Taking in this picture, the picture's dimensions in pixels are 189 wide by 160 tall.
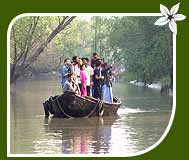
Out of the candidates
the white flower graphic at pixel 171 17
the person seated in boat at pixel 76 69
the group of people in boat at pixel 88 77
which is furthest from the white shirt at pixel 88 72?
the white flower graphic at pixel 171 17

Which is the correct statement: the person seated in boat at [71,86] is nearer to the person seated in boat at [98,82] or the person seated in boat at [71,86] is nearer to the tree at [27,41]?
the person seated in boat at [98,82]

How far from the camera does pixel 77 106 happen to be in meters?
24.0

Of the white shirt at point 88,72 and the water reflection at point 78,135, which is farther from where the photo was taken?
the white shirt at point 88,72

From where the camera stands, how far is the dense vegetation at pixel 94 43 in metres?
23.8

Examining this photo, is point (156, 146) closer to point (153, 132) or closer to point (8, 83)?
point (153, 132)

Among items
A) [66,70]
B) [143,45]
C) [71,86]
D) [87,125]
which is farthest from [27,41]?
[143,45]

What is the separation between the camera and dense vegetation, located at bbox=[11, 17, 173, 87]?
77.9ft

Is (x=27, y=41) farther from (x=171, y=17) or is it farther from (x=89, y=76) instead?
(x=171, y=17)

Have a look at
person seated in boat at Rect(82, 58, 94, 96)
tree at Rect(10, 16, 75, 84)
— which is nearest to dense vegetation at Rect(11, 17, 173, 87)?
tree at Rect(10, 16, 75, 84)

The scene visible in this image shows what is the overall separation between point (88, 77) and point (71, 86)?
0.23 m

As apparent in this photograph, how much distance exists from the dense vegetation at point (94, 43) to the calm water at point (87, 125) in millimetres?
221

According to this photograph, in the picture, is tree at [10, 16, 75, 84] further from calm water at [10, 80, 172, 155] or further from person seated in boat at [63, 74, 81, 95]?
person seated in boat at [63, 74, 81, 95]

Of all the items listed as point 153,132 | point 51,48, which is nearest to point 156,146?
point 153,132

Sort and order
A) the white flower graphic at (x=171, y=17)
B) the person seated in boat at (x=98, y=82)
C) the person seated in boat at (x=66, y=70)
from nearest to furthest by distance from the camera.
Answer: the white flower graphic at (x=171, y=17) → the person seated in boat at (x=66, y=70) → the person seated in boat at (x=98, y=82)
